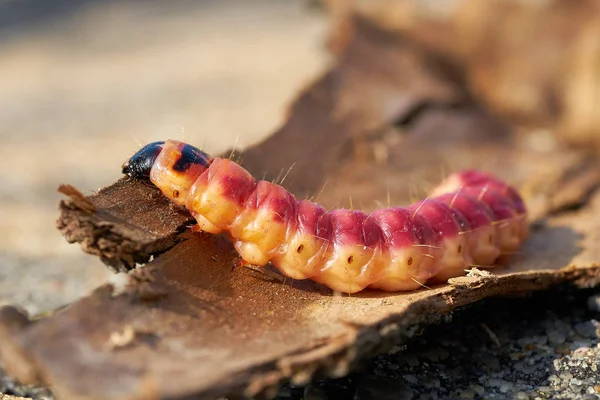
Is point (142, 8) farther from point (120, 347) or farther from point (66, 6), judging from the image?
point (120, 347)

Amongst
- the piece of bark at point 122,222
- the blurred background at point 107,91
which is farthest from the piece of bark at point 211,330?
the blurred background at point 107,91

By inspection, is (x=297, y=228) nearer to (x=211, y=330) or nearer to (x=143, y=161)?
(x=211, y=330)

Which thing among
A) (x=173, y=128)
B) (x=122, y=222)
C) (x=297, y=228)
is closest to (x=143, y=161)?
(x=122, y=222)

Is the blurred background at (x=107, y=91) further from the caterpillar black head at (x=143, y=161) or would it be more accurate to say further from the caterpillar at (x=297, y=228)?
the caterpillar at (x=297, y=228)

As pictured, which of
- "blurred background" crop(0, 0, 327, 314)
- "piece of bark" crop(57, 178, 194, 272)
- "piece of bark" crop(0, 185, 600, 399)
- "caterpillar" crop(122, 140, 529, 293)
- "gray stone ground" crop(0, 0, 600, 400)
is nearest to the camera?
"piece of bark" crop(0, 185, 600, 399)

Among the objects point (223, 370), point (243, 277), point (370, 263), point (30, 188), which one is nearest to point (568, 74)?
point (370, 263)

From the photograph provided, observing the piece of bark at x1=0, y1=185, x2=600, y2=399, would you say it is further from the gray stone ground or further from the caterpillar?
the gray stone ground

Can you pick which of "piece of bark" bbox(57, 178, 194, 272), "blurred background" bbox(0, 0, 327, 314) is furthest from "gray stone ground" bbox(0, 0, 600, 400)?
"piece of bark" bbox(57, 178, 194, 272)
